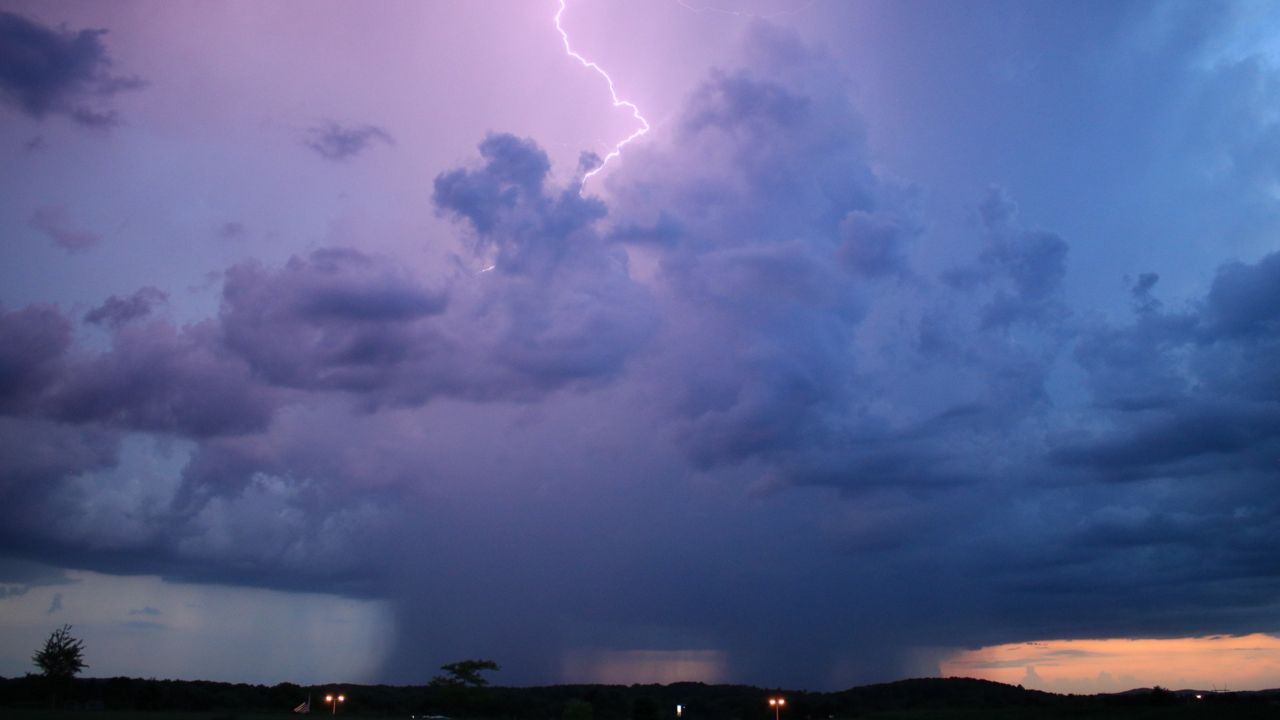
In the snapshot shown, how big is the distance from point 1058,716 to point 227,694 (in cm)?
11483

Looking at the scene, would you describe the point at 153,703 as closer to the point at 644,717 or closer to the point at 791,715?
the point at 644,717

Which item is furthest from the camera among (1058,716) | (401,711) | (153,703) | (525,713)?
(401,711)

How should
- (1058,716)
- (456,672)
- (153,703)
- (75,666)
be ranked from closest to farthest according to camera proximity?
1. (75,666)
2. (1058,716)
3. (153,703)
4. (456,672)

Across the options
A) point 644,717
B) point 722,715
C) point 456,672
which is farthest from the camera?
point 722,715

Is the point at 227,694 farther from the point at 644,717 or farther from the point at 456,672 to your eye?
the point at 644,717

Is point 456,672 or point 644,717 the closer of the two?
point 644,717

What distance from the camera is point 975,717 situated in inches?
4464

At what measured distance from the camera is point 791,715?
14500 centimetres

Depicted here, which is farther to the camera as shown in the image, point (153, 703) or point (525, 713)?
point (525, 713)

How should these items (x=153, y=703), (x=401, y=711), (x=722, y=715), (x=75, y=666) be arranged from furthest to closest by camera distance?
(x=722, y=715)
(x=401, y=711)
(x=153, y=703)
(x=75, y=666)

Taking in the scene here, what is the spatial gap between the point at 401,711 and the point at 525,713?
23413 mm


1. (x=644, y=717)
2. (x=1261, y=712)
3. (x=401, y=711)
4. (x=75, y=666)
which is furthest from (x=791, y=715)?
(x=75, y=666)

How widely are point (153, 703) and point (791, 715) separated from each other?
3480 inches

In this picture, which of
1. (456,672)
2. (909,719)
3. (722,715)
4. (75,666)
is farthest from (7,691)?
(722,715)
